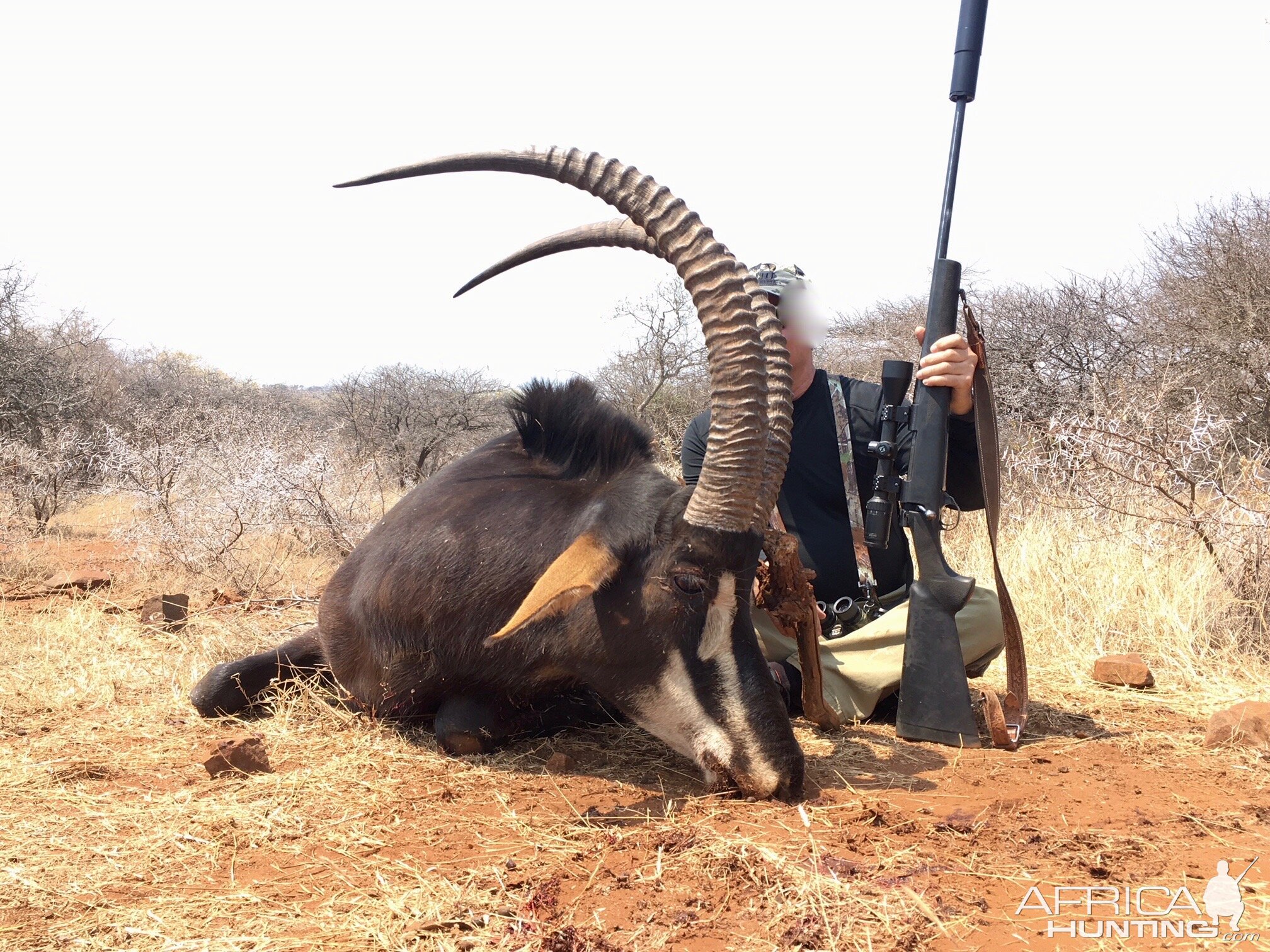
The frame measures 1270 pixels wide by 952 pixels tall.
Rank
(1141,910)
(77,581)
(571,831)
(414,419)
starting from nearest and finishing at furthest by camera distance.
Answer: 1. (1141,910)
2. (571,831)
3. (77,581)
4. (414,419)

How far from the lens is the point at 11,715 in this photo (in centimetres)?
446

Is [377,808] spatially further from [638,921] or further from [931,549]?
[931,549]

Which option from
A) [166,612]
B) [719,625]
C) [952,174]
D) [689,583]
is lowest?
[166,612]

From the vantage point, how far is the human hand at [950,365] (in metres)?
4.18

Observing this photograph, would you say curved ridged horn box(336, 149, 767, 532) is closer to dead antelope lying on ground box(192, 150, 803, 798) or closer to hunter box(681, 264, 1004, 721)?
dead antelope lying on ground box(192, 150, 803, 798)

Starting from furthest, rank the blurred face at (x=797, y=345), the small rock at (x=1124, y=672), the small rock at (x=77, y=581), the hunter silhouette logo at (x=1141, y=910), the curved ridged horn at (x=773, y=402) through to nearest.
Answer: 1. the small rock at (x=77, y=581)
2. the small rock at (x=1124, y=672)
3. the blurred face at (x=797, y=345)
4. the curved ridged horn at (x=773, y=402)
5. the hunter silhouette logo at (x=1141, y=910)

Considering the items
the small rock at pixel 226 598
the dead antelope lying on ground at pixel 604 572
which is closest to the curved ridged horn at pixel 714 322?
the dead antelope lying on ground at pixel 604 572

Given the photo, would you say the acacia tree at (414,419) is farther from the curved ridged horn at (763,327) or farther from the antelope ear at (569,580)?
the antelope ear at (569,580)

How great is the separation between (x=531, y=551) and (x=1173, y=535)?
4641 mm

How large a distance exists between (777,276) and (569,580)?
2179mm

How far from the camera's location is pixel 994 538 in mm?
4172

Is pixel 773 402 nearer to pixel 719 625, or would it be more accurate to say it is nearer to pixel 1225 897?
pixel 719 625

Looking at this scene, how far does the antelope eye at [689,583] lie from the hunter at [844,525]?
1222 millimetres

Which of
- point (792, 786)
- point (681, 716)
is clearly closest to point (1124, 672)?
point (792, 786)
